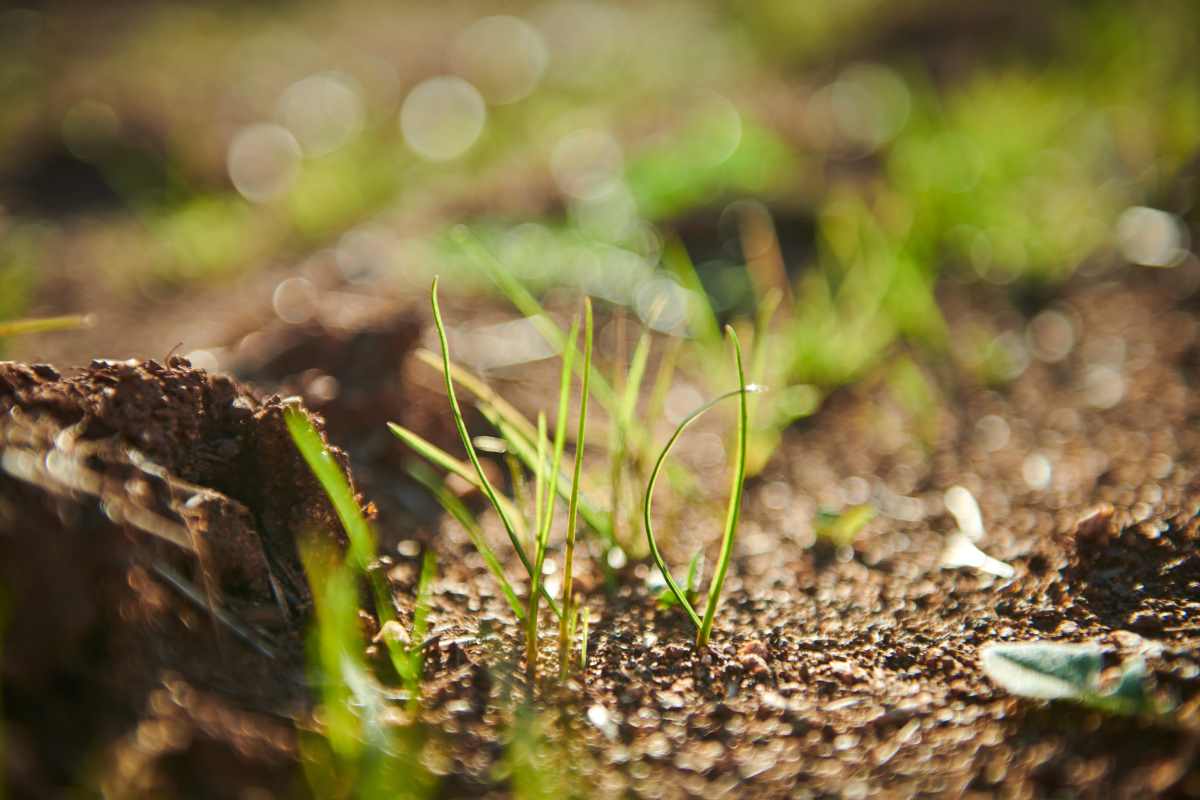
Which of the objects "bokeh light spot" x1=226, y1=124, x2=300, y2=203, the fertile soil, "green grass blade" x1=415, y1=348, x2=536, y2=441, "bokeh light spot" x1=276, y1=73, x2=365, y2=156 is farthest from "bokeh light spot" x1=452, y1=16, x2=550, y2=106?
the fertile soil

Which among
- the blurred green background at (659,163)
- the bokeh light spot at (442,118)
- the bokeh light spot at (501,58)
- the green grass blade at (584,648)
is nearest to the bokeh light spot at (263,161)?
the blurred green background at (659,163)

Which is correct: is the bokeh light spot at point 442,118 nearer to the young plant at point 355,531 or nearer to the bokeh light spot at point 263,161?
the bokeh light spot at point 263,161

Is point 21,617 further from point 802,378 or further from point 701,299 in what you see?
point 802,378

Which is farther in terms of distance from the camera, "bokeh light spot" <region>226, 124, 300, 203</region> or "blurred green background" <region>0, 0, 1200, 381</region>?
"bokeh light spot" <region>226, 124, 300, 203</region>

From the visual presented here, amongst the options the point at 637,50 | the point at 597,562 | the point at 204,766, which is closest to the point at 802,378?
the point at 597,562

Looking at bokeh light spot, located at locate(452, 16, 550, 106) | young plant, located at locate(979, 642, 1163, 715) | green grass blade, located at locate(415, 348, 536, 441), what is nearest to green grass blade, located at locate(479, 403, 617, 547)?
green grass blade, located at locate(415, 348, 536, 441)

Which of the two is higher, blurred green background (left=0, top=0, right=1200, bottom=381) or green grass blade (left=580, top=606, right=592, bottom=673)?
blurred green background (left=0, top=0, right=1200, bottom=381)

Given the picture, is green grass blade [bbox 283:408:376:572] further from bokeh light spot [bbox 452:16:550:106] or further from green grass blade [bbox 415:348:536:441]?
bokeh light spot [bbox 452:16:550:106]

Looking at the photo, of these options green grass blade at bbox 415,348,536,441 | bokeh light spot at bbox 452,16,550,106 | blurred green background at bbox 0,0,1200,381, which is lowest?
green grass blade at bbox 415,348,536,441

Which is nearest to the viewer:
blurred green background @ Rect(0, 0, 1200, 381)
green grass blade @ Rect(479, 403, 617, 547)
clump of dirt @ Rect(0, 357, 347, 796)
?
clump of dirt @ Rect(0, 357, 347, 796)

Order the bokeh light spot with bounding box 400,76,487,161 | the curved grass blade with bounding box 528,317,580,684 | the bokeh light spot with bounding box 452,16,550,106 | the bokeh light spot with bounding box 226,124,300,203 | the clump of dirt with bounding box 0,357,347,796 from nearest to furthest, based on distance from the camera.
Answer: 1. the clump of dirt with bounding box 0,357,347,796
2. the curved grass blade with bounding box 528,317,580,684
3. the bokeh light spot with bounding box 226,124,300,203
4. the bokeh light spot with bounding box 400,76,487,161
5. the bokeh light spot with bounding box 452,16,550,106
